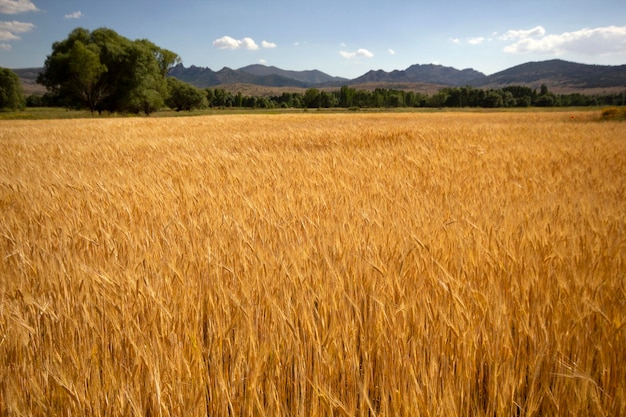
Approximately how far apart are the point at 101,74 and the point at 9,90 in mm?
41533

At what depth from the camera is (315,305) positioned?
4.33ft

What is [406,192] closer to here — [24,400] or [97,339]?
[97,339]

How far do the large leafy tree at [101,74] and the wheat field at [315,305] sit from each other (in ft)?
145

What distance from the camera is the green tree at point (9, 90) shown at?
63844 millimetres

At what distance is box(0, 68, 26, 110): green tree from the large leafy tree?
112 feet

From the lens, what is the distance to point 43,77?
127 ft

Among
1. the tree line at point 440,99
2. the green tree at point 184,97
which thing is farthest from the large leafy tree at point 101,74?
the tree line at point 440,99

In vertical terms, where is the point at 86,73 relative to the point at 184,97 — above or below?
below

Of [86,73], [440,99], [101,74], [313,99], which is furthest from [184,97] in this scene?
[440,99]

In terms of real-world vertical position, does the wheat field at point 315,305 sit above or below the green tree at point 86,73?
below

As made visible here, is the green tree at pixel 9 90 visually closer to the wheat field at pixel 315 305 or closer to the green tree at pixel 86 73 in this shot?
the green tree at pixel 86 73

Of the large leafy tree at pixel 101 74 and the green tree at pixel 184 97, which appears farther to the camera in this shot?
the green tree at pixel 184 97

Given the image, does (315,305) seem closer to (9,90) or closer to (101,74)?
(101,74)

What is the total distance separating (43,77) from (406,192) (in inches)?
1970
